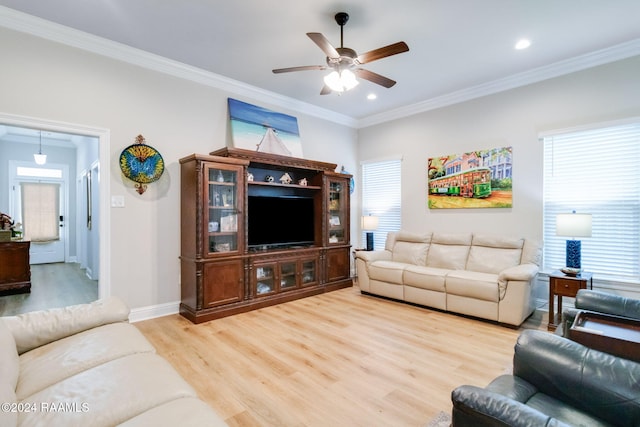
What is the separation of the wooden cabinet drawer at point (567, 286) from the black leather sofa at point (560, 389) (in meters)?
2.27

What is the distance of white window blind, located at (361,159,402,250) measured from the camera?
557cm

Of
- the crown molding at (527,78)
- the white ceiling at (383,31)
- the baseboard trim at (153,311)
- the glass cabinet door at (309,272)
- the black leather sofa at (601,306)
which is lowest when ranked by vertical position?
the baseboard trim at (153,311)

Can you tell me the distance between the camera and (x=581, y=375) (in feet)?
4.26

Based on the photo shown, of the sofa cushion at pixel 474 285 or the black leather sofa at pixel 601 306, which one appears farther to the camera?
the sofa cushion at pixel 474 285

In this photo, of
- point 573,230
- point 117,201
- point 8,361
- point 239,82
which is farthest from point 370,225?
point 8,361

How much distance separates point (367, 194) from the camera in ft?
19.8

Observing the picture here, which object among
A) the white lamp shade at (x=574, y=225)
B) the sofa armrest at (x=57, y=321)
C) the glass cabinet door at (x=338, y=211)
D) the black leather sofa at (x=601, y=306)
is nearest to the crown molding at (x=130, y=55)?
the glass cabinet door at (x=338, y=211)

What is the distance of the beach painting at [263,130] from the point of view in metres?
4.34

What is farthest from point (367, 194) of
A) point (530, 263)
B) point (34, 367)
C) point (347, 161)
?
point (34, 367)

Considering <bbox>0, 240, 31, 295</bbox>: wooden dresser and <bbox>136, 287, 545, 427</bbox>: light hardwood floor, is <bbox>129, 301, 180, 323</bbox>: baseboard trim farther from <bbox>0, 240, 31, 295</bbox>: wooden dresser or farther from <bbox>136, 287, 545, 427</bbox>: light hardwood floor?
<bbox>0, 240, 31, 295</bbox>: wooden dresser

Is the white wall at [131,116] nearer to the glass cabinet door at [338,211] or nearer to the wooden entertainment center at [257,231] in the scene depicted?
the wooden entertainment center at [257,231]

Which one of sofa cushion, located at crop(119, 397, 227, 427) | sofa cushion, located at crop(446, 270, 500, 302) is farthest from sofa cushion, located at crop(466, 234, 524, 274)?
sofa cushion, located at crop(119, 397, 227, 427)

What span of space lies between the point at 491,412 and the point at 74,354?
193 cm

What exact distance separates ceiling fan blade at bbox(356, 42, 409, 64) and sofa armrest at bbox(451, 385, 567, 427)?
237 cm
